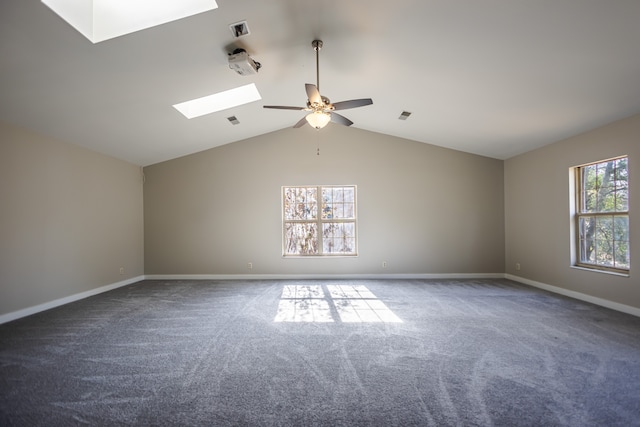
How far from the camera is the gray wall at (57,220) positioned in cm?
358

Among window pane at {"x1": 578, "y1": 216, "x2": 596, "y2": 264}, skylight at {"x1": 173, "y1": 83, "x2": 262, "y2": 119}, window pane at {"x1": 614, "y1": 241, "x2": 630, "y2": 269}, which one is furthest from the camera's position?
skylight at {"x1": 173, "y1": 83, "x2": 262, "y2": 119}

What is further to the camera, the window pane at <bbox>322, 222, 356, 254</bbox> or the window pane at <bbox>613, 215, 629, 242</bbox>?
the window pane at <bbox>322, 222, 356, 254</bbox>

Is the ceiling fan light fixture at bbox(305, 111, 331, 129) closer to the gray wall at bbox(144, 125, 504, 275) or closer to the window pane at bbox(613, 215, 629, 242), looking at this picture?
the gray wall at bbox(144, 125, 504, 275)

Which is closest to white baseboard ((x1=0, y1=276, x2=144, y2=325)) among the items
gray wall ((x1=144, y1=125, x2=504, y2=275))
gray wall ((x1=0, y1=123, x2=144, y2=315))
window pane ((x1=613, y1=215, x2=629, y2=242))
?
gray wall ((x1=0, y1=123, x2=144, y2=315))

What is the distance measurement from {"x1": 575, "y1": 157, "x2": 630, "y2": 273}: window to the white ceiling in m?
0.66

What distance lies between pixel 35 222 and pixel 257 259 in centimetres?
335

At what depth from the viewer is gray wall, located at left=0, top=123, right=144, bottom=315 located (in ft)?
11.7

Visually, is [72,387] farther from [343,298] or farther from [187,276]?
[187,276]

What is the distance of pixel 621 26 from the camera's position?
2408 mm

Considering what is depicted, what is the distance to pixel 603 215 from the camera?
4094 millimetres

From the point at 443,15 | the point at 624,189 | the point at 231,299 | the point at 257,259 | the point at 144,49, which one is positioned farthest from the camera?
the point at 257,259

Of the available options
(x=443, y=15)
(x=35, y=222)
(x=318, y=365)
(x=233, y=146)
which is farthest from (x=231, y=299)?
(x=443, y=15)

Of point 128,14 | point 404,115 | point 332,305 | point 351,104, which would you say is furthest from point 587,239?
point 128,14

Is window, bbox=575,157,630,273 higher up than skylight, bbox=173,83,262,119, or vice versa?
skylight, bbox=173,83,262,119
